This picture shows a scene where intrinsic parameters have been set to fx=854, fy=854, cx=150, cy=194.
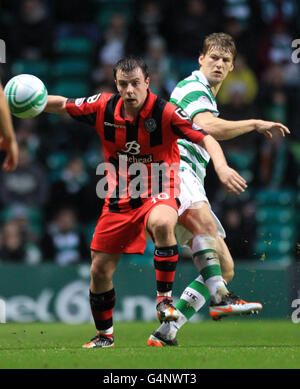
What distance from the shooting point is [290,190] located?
43.6 ft

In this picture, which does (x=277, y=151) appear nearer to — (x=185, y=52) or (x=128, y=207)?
(x=185, y=52)

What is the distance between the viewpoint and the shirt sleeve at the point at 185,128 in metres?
6.36

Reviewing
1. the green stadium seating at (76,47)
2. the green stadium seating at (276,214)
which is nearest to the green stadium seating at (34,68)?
the green stadium seating at (76,47)

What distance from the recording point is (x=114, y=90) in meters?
13.6

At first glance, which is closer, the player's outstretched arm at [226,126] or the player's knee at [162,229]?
the player's knee at [162,229]

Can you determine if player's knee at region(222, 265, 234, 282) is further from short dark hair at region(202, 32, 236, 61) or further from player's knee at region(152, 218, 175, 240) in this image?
short dark hair at region(202, 32, 236, 61)

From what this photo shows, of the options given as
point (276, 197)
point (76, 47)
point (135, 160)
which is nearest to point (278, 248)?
point (276, 197)

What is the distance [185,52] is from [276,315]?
17.2ft

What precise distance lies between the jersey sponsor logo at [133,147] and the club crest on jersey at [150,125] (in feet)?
0.49

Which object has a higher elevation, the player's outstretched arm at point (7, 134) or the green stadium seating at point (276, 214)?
the player's outstretched arm at point (7, 134)

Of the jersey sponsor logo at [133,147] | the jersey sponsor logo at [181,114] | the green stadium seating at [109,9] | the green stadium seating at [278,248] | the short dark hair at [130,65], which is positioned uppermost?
the green stadium seating at [109,9]

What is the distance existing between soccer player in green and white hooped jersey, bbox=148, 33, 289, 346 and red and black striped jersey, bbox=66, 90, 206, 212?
10.0 inches

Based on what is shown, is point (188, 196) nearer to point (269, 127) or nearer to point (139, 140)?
point (139, 140)

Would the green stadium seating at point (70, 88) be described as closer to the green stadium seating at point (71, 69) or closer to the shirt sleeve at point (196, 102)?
the green stadium seating at point (71, 69)
